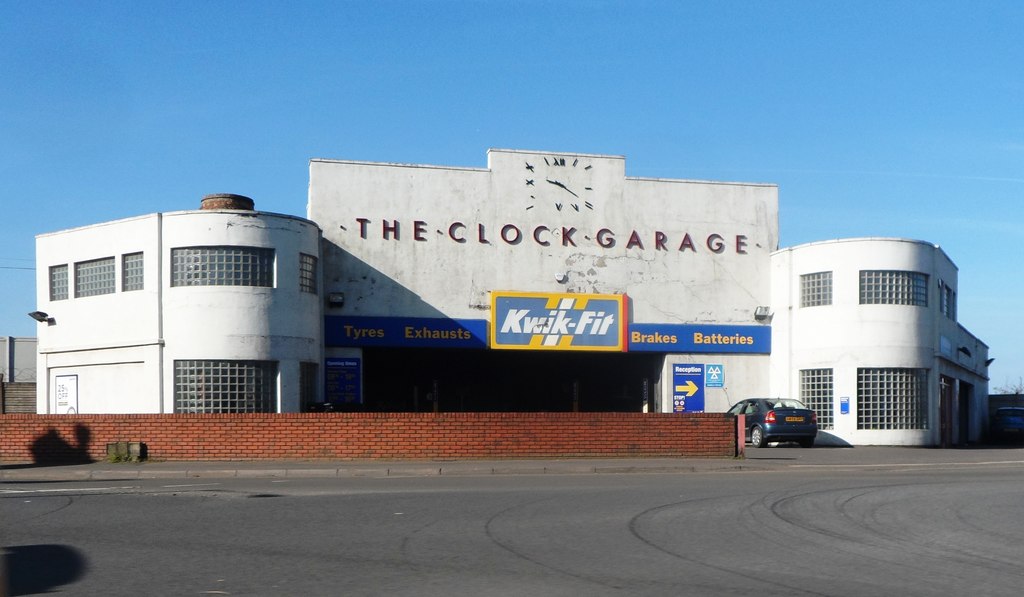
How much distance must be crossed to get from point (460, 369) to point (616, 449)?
17.3 meters

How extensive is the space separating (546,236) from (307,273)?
8095 mm

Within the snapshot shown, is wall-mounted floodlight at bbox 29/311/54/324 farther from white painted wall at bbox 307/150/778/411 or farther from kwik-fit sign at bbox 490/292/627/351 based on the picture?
kwik-fit sign at bbox 490/292/627/351

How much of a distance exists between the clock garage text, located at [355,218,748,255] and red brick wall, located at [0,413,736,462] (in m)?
10.8

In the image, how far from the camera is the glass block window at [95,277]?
32294 mm

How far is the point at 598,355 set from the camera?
3972 centimetres

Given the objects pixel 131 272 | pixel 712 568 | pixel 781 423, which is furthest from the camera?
pixel 781 423

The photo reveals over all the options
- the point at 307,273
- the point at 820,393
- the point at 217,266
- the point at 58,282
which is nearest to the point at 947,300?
the point at 820,393

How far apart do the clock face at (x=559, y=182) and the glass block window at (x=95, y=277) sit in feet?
42.7

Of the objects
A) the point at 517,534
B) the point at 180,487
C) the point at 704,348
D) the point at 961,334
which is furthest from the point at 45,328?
the point at 961,334

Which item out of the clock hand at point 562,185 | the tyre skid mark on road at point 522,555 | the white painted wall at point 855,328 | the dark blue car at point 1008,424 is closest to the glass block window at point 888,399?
the white painted wall at point 855,328

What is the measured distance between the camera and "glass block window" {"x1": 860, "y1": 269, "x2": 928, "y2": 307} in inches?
1403

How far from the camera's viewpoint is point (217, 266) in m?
30.5

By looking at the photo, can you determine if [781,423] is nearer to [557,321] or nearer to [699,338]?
[699,338]

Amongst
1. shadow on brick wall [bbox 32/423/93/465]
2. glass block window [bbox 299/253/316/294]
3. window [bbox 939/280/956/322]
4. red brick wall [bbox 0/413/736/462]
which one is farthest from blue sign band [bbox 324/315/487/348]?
window [bbox 939/280/956/322]
